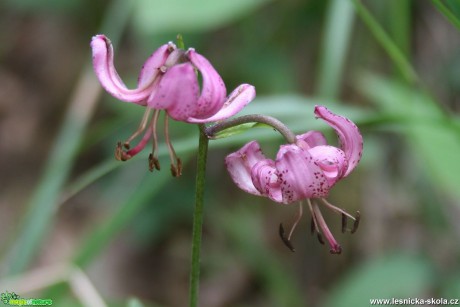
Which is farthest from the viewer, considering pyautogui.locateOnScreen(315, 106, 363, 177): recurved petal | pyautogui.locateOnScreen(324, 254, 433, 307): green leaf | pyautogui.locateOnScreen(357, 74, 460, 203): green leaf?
pyautogui.locateOnScreen(324, 254, 433, 307): green leaf

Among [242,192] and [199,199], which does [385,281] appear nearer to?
[242,192]

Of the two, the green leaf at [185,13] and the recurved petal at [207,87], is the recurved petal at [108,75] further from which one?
the green leaf at [185,13]

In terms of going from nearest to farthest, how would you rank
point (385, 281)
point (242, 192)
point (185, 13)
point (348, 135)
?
point (348, 135) < point (185, 13) < point (385, 281) < point (242, 192)

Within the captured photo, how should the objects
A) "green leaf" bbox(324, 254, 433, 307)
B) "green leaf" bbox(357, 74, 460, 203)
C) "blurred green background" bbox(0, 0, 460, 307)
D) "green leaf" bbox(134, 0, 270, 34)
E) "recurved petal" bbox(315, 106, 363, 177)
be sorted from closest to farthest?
"recurved petal" bbox(315, 106, 363, 177) < "green leaf" bbox(357, 74, 460, 203) < "green leaf" bbox(134, 0, 270, 34) < "blurred green background" bbox(0, 0, 460, 307) < "green leaf" bbox(324, 254, 433, 307)

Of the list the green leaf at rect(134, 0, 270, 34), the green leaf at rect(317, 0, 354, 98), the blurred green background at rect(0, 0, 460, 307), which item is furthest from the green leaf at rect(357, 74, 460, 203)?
the green leaf at rect(134, 0, 270, 34)

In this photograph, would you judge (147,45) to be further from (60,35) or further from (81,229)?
(60,35)

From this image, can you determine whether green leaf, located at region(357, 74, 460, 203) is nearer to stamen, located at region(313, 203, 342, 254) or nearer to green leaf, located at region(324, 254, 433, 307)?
green leaf, located at region(324, 254, 433, 307)

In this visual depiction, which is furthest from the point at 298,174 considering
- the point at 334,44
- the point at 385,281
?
the point at 385,281

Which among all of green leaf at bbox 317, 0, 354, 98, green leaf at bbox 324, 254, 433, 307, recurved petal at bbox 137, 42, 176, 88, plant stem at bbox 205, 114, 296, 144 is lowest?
green leaf at bbox 324, 254, 433, 307
